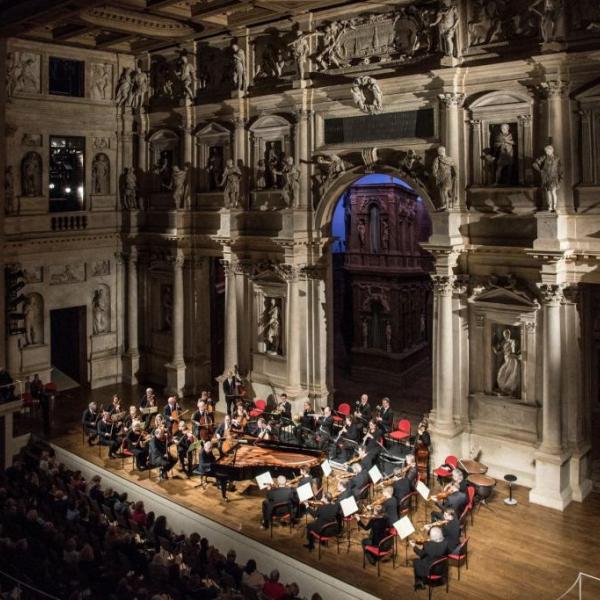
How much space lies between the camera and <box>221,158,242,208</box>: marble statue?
2152 centimetres

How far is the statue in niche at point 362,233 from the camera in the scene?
1062 inches

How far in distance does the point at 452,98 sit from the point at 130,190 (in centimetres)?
1287

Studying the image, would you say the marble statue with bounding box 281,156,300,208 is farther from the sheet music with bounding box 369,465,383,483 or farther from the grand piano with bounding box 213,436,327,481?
the sheet music with bounding box 369,465,383,483

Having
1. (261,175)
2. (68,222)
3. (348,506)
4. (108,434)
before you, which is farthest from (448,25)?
(68,222)

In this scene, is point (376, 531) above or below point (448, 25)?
below

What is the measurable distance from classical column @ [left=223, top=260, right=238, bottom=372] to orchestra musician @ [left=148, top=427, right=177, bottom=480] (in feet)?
17.3

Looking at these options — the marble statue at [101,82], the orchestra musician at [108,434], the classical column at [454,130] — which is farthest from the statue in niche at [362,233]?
the orchestra musician at [108,434]

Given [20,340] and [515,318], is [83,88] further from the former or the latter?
[515,318]

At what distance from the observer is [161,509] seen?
15992mm

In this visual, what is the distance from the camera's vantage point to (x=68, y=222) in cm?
2394

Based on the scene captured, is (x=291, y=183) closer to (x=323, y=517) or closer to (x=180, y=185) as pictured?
(x=180, y=185)

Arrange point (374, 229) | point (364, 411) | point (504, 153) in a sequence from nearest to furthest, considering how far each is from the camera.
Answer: point (504, 153)
point (364, 411)
point (374, 229)

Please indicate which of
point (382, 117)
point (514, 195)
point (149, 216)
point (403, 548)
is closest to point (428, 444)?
point (403, 548)

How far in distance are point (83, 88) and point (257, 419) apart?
13620mm
